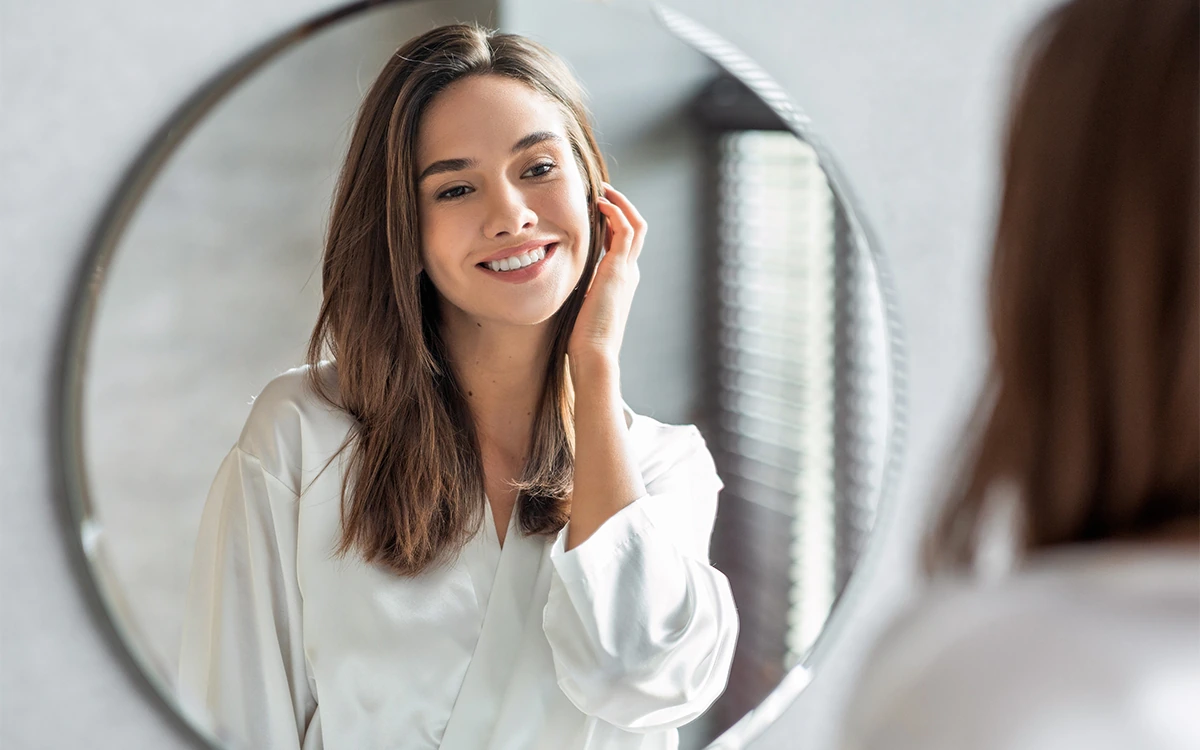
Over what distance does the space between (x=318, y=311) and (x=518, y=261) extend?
12cm

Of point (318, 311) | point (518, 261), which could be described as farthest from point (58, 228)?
point (518, 261)

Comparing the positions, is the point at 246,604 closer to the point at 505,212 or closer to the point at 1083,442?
the point at 505,212

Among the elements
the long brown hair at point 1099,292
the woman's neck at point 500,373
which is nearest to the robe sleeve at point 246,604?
the woman's neck at point 500,373

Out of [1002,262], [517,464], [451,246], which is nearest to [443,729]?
[517,464]

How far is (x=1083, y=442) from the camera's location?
470 millimetres

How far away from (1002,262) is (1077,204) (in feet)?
0.15

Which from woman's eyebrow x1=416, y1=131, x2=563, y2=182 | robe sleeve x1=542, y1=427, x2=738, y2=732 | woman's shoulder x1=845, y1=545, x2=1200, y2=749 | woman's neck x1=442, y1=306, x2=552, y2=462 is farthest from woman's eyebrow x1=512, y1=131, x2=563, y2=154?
woman's shoulder x1=845, y1=545, x2=1200, y2=749

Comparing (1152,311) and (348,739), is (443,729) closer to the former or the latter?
(348,739)

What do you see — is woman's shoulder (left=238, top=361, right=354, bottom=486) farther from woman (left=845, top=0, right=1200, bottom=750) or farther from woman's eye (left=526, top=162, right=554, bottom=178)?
woman (left=845, top=0, right=1200, bottom=750)

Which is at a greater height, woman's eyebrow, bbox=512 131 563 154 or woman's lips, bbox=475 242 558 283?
woman's eyebrow, bbox=512 131 563 154

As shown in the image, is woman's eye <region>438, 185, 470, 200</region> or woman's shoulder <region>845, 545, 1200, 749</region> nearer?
woman's shoulder <region>845, 545, 1200, 749</region>

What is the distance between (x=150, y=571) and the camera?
0.62 metres

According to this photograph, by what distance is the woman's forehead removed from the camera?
0.61 m

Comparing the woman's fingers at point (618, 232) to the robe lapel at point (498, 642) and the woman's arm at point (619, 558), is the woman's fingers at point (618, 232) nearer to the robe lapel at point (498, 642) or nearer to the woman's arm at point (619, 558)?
the woman's arm at point (619, 558)
